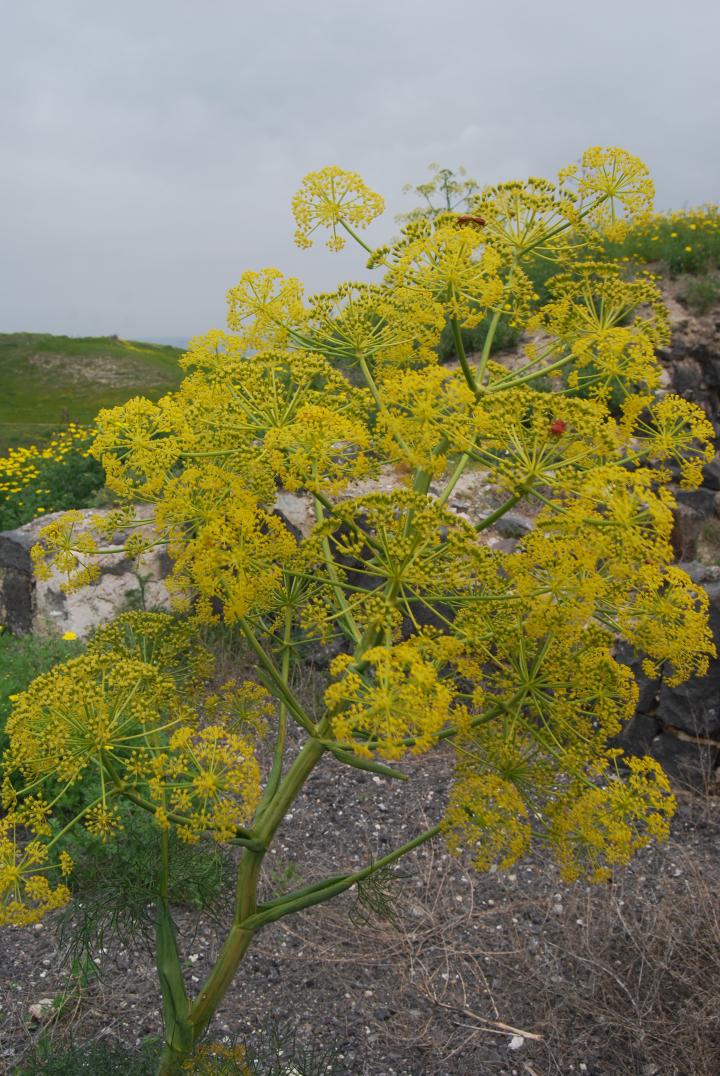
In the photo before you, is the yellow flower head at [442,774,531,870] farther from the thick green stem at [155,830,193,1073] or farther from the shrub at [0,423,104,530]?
the shrub at [0,423,104,530]

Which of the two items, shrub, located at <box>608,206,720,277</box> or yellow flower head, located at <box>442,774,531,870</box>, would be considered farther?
shrub, located at <box>608,206,720,277</box>

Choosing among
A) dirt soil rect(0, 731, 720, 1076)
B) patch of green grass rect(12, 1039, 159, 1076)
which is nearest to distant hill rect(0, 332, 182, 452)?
dirt soil rect(0, 731, 720, 1076)

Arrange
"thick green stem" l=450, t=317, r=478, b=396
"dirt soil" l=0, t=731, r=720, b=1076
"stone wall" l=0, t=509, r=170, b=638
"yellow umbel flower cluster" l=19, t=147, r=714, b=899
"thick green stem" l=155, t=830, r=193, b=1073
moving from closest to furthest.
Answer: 1. "yellow umbel flower cluster" l=19, t=147, r=714, b=899
2. "thick green stem" l=450, t=317, r=478, b=396
3. "thick green stem" l=155, t=830, r=193, b=1073
4. "dirt soil" l=0, t=731, r=720, b=1076
5. "stone wall" l=0, t=509, r=170, b=638

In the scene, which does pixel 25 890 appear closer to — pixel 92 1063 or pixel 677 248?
pixel 92 1063

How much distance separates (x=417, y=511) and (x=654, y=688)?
16.9ft

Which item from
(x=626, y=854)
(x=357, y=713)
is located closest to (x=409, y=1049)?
(x=626, y=854)

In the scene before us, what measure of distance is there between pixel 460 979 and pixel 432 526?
3.44 metres

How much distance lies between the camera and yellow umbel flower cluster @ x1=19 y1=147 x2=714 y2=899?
1.74 m

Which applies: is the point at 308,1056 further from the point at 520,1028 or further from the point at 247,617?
the point at 247,617

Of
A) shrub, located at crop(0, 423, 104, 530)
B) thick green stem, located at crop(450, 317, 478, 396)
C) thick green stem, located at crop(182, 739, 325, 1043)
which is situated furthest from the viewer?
shrub, located at crop(0, 423, 104, 530)

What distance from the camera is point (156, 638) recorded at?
2.63 metres

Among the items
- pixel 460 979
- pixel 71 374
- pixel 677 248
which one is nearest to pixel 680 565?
pixel 460 979

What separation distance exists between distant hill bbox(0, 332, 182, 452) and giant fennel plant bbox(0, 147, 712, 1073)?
38.7 meters

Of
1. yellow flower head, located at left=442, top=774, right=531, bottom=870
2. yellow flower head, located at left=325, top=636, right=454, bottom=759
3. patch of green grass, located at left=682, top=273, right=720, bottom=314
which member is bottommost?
yellow flower head, located at left=442, top=774, right=531, bottom=870
